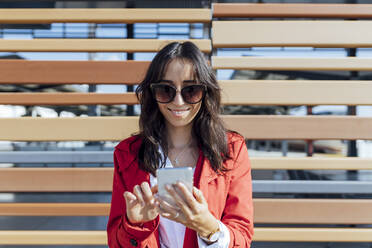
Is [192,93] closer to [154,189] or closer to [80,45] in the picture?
[154,189]

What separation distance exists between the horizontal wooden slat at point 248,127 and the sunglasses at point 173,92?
844mm

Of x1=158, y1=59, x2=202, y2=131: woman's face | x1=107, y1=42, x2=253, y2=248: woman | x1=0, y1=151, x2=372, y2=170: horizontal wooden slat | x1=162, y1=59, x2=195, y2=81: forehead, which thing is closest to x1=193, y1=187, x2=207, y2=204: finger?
x1=107, y1=42, x2=253, y2=248: woman

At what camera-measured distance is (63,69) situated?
2.26 metres

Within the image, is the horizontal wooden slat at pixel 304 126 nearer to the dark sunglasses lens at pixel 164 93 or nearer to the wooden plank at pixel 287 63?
the wooden plank at pixel 287 63

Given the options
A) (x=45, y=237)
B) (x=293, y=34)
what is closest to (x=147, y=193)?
(x=45, y=237)

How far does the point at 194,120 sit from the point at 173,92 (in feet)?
0.90

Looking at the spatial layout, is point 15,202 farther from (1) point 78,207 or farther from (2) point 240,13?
(2) point 240,13

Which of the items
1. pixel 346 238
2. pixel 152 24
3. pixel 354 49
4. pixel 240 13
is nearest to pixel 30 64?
pixel 152 24

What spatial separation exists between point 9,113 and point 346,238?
8.76 feet

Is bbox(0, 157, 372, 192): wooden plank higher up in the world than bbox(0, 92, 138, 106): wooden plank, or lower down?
lower down

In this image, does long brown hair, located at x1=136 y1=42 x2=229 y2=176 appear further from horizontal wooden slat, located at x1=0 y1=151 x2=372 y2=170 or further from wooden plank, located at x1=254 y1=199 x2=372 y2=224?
wooden plank, located at x1=254 y1=199 x2=372 y2=224

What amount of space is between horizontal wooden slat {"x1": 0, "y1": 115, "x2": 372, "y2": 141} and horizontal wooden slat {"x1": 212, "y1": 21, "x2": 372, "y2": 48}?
1.85 feet

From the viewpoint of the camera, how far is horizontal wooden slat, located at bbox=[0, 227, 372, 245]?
2.15m

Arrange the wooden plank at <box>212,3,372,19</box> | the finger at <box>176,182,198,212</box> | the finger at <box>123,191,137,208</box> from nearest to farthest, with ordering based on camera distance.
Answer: the finger at <box>176,182,198,212</box>
the finger at <box>123,191,137,208</box>
the wooden plank at <box>212,3,372,19</box>
